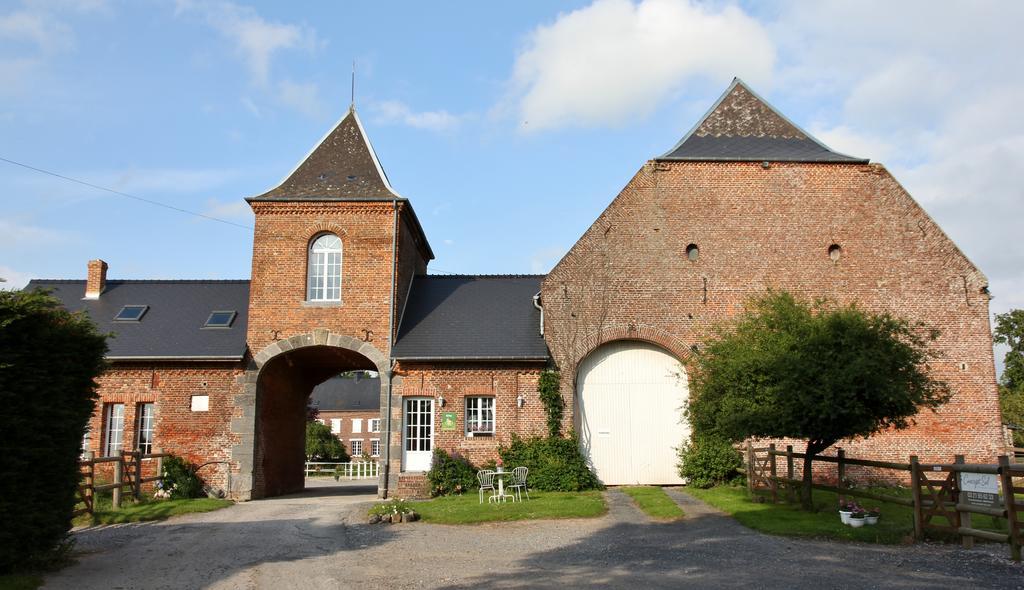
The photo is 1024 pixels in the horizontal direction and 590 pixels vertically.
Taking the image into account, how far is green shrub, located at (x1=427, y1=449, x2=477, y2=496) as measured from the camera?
18203mm

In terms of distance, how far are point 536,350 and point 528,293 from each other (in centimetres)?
296

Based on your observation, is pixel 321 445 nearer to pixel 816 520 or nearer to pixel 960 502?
pixel 816 520

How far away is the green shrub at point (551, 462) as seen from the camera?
711 inches

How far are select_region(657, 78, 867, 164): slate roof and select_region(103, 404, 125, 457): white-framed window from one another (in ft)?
51.5

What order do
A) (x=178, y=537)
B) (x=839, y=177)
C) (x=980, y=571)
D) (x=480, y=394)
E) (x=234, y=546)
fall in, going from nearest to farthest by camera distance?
(x=980, y=571) < (x=234, y=546) < (x=178, y=537) < (x=480, y=394) < (x=839, y=177)

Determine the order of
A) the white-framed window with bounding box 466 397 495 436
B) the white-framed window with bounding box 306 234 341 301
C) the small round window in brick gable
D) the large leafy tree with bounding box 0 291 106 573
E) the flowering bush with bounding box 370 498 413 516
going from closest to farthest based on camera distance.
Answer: the large leafy tree with bounding box 0 291 106 573
the flowering bush with bounding box 370 498 413 516
the white-framed window with bounding box 466 397 495 436
the white-framed window with bounding box 306 234 341 301
the small round window in brick gable

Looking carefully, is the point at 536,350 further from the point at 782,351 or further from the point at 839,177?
the point at 839,177

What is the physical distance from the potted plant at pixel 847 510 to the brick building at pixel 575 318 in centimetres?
685

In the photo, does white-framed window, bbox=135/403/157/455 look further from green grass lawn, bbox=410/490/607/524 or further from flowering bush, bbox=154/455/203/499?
green grass lawn, bbox=410/490/607/524

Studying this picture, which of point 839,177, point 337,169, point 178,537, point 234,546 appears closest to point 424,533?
point 234,546

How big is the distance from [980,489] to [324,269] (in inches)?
604

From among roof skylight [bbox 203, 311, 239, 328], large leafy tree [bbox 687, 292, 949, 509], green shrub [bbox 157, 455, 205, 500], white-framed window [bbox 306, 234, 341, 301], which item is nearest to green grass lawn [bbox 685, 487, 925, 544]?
large leafy tree [bbox 687, 292, 949, 509]

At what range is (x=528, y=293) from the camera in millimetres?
21516

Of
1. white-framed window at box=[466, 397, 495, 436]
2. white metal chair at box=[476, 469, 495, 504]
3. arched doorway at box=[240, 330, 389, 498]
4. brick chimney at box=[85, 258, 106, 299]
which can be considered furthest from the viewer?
brick chimney at box=[85, 258, 106, 299]
